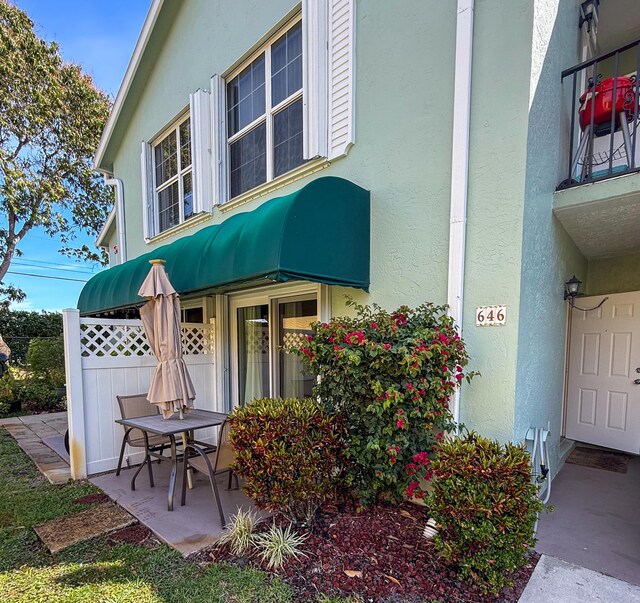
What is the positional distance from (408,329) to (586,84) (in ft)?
15.4

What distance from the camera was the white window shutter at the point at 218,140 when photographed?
23.0ft

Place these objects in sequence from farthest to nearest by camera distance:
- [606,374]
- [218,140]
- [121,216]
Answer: [121,216], [218,140], [606,374]

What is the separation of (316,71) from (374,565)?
5918 mm

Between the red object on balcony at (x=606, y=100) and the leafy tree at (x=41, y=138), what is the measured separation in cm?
1867

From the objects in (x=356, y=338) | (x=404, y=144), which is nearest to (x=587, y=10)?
(x=404, y=144)

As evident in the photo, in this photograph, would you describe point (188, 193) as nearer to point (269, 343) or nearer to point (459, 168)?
point (269, 343)

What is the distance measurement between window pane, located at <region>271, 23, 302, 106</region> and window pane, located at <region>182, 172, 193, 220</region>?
300 centimetres

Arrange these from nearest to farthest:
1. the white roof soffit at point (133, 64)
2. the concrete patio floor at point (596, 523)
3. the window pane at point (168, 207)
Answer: the concrete patio floor at point (596, 523), the white roof soffit at point (133, 64), the window pane at point (168, 207)

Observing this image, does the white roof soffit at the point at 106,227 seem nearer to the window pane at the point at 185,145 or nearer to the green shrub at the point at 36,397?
the window pane at the point at 185,145

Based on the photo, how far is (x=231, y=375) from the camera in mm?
7281

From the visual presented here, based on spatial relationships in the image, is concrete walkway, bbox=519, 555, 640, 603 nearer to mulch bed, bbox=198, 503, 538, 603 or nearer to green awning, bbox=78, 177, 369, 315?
mulch bed, bbox=198, 503, 538, 603

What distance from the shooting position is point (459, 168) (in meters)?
3.90

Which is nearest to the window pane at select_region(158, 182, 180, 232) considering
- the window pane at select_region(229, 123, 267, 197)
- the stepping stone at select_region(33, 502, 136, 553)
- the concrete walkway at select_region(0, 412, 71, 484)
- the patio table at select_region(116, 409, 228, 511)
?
the window pane at select_region(229, 123, 267, 197)

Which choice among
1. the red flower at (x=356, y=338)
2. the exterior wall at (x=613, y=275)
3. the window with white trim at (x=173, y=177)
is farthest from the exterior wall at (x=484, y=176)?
the window with white trim at (x=173, y=177)
